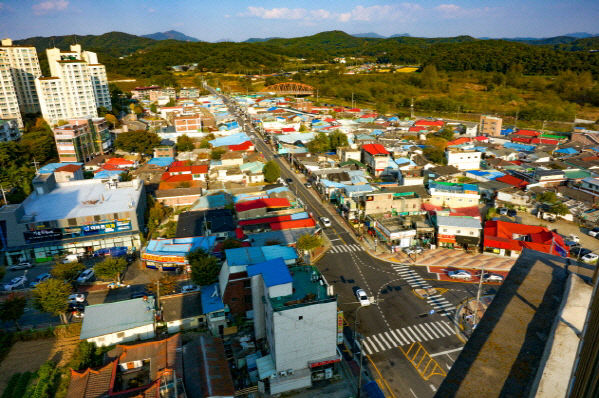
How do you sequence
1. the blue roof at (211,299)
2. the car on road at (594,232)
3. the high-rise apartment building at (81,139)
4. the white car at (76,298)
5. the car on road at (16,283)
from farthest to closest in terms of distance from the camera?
1. the high-rise apartment building at (81,139)
2. the car on road at (594,232)
3. the car on road at (16,283)
4. the white car at (76,298)
5. the blue roof at (211,299)

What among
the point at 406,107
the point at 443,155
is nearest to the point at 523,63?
the point at 406,107

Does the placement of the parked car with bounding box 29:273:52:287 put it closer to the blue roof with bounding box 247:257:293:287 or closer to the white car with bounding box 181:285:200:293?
the white car with bounding box 181:285:200:293

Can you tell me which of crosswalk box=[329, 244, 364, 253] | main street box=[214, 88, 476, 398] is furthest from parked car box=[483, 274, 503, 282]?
crosswalk box=[329, 244, 364, 253]

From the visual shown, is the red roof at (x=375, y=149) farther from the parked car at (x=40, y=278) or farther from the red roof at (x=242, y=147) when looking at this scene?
the parked car at (x=40, y=278)

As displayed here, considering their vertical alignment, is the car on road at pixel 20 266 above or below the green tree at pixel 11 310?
below

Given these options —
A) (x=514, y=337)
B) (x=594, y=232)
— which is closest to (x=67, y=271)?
(x=514, y=337)

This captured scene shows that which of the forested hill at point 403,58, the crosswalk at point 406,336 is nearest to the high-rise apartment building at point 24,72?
the forested hill at point 403,58

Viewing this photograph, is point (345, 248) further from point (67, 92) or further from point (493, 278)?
point (67, 92)
